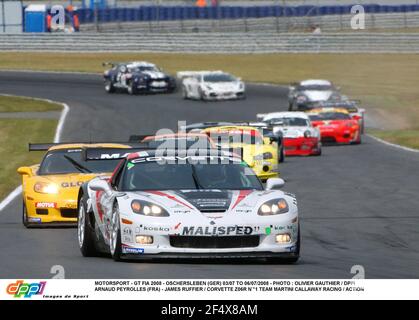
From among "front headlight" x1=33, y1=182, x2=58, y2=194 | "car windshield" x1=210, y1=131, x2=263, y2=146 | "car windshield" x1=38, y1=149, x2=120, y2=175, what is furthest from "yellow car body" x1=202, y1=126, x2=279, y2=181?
"front headlight" x1=33, y1=182, x2=58, y2=194

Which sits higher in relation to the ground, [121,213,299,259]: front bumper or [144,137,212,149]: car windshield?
[121,213,299,259]: front bumper

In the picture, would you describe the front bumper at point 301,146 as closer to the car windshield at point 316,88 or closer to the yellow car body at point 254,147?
the yellow car body at point 254,147

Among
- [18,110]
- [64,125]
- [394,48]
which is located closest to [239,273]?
[64,125]

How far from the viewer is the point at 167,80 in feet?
174

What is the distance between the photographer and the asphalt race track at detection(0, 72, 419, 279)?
11422 millimetres

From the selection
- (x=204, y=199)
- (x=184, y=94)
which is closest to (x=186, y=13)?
(x=184, y=94)

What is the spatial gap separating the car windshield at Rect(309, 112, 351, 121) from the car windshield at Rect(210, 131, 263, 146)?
11.1 meters

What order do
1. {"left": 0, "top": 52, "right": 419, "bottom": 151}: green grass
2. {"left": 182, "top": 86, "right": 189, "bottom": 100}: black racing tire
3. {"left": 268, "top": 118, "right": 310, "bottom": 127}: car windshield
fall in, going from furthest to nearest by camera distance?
{"left": 0, "top": 52, "right": 419, "bottom": 151}: green grass → {"left": 182, "top": 86, "right": 189, "bottom": 100}: black racing tire → {"left": 268, "top": 118, "right": 310, "bottom": 127}: car windshield

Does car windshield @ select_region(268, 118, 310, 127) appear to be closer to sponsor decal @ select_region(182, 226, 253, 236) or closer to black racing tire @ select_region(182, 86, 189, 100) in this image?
black racing tire @ select_region(182, 86, 189, 100)

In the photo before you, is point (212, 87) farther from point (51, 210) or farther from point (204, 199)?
point (204, 199)

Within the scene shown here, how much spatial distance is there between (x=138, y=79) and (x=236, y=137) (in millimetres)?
26690

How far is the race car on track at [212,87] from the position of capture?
49719 mm

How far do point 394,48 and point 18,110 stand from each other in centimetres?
2389

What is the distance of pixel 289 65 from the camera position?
64375mm
